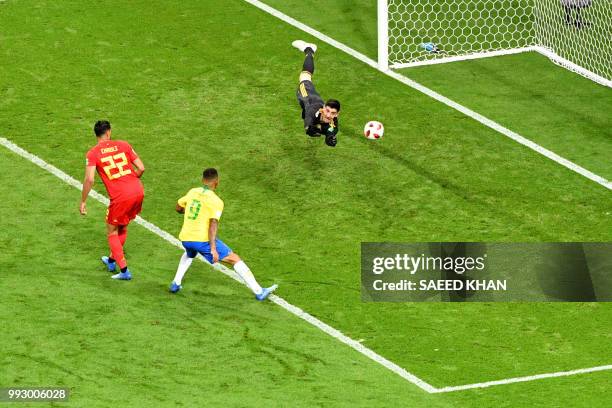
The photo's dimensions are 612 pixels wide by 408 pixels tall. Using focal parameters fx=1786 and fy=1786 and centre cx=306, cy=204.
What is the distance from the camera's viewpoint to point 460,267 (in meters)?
23.9

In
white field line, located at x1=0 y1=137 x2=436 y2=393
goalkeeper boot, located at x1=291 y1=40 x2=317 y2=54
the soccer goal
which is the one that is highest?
the soccer goal

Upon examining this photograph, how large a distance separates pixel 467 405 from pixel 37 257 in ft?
20.6

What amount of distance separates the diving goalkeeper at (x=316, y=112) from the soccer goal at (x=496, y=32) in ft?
10.0

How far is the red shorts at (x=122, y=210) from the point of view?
22.5 m

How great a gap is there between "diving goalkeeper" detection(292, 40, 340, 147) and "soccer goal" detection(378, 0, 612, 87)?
3.05 meters

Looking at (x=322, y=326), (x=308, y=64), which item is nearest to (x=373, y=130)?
(x=308, y=64)

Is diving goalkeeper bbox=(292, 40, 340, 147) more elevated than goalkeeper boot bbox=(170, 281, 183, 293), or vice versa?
diving goalkeeper bbox=(292, 40, 340, 147)

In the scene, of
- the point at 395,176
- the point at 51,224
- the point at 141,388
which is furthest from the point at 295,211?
the point at 141,388

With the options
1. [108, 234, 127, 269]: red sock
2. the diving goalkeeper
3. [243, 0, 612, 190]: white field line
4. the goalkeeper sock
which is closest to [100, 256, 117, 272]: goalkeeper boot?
[108, 234, 127, 269]: red sock

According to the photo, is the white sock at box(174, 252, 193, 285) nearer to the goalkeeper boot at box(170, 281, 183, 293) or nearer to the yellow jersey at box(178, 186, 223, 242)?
the goalkeeper boot at box(170, 281, 183, 293)

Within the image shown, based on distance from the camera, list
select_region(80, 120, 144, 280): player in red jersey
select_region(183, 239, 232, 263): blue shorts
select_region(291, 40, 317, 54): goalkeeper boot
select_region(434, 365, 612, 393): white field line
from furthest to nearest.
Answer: select_region(291, 40, 317, 54): goalkeeper boot, select_region(80, 120, 144, 280): player in red jersey, select_region(183, 239, 232, 263): blue shorts, select_region(434, 365, 612, 393): white field line

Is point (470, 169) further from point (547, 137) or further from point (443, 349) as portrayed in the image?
point (443, 349)

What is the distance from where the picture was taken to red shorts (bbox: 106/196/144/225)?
886 inches

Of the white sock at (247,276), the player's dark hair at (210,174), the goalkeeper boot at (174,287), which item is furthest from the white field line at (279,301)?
the player's dark hair at (210,174)
